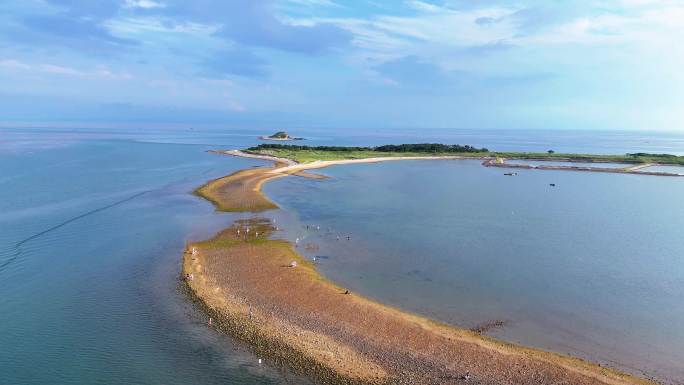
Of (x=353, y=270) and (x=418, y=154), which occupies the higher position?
(x=418, y=154)

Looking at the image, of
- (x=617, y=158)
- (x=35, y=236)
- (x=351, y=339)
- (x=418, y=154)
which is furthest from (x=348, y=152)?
(x=351, y=339)

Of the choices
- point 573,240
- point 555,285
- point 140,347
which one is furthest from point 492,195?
point 140,347

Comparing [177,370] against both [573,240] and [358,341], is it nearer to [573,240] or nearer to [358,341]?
[358,341]

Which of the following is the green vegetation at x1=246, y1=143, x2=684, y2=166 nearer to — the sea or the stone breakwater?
the stone breakwater

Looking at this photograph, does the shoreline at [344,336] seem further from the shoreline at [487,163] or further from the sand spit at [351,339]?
the shoreline at [487,163]

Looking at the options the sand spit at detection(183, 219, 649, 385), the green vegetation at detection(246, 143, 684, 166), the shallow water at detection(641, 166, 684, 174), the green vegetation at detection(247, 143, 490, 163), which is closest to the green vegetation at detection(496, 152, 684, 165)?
the green vegetation at detection(246, 143, 684, 166)

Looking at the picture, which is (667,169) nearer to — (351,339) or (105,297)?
(351,339)
